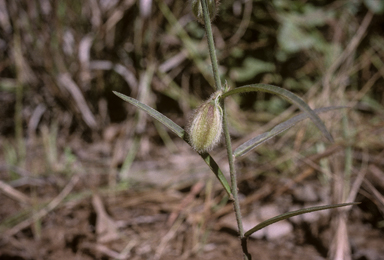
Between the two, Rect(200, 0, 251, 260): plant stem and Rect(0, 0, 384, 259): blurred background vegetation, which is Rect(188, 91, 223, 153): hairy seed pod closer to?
Rect(200, 0, 251, 260): plant stem

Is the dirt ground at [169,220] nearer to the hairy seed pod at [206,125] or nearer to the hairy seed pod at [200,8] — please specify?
the hairy seed pod at [206,125]

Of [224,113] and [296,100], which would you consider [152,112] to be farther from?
[296,100]

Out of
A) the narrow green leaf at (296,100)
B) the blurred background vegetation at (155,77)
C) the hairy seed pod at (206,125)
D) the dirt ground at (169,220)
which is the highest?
the blurred background vegetation at (155,77)

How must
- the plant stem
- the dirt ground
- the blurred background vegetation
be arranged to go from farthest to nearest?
the blurred background vegetation, the dirt ground, the plant stem

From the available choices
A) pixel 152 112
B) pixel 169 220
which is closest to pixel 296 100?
pixel 152 112

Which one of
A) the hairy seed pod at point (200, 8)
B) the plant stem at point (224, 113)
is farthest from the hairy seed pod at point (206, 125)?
the hairy seed pod at point (200, 8)

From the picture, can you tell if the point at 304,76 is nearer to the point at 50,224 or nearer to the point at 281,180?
the point at 281,180

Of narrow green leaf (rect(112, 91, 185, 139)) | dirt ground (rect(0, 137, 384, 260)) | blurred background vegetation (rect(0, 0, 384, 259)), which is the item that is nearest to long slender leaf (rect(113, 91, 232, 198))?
narrow green leaf (rect(112, 91, 185, 139))
